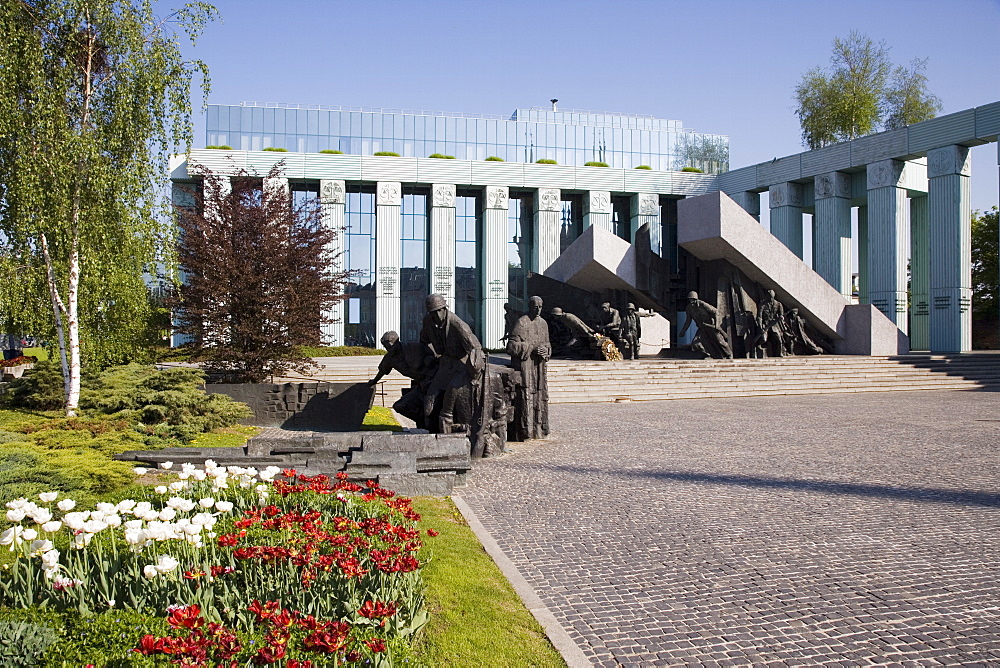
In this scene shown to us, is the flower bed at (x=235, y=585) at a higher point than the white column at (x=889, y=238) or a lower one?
lower

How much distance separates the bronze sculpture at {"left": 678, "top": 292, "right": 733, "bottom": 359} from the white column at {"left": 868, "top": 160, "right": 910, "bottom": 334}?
12.0 meters

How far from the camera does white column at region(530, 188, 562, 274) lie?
124 feet

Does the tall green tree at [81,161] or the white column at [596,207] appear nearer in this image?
the tall green tree at [81,161]

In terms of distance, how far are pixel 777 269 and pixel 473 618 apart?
20784mm

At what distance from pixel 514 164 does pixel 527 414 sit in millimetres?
28610

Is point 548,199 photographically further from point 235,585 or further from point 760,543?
point 235,585

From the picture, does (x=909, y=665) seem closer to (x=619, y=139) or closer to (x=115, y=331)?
(x=115, y=331)

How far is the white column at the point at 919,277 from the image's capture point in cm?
2980

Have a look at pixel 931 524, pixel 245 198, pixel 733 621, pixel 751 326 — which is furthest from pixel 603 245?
pixel 733 621

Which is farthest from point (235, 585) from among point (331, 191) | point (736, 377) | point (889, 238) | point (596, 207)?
point (596, 207)

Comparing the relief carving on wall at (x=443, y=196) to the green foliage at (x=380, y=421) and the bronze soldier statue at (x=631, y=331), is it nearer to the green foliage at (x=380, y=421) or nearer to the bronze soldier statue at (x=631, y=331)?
the bronze soldier statue at (x=631, y=331)

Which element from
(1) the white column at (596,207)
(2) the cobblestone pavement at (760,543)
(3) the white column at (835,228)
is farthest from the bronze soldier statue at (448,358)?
(1) the white column at (596,207)

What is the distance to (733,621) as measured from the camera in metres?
3.91

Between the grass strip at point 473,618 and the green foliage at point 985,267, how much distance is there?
40423 millimetres
